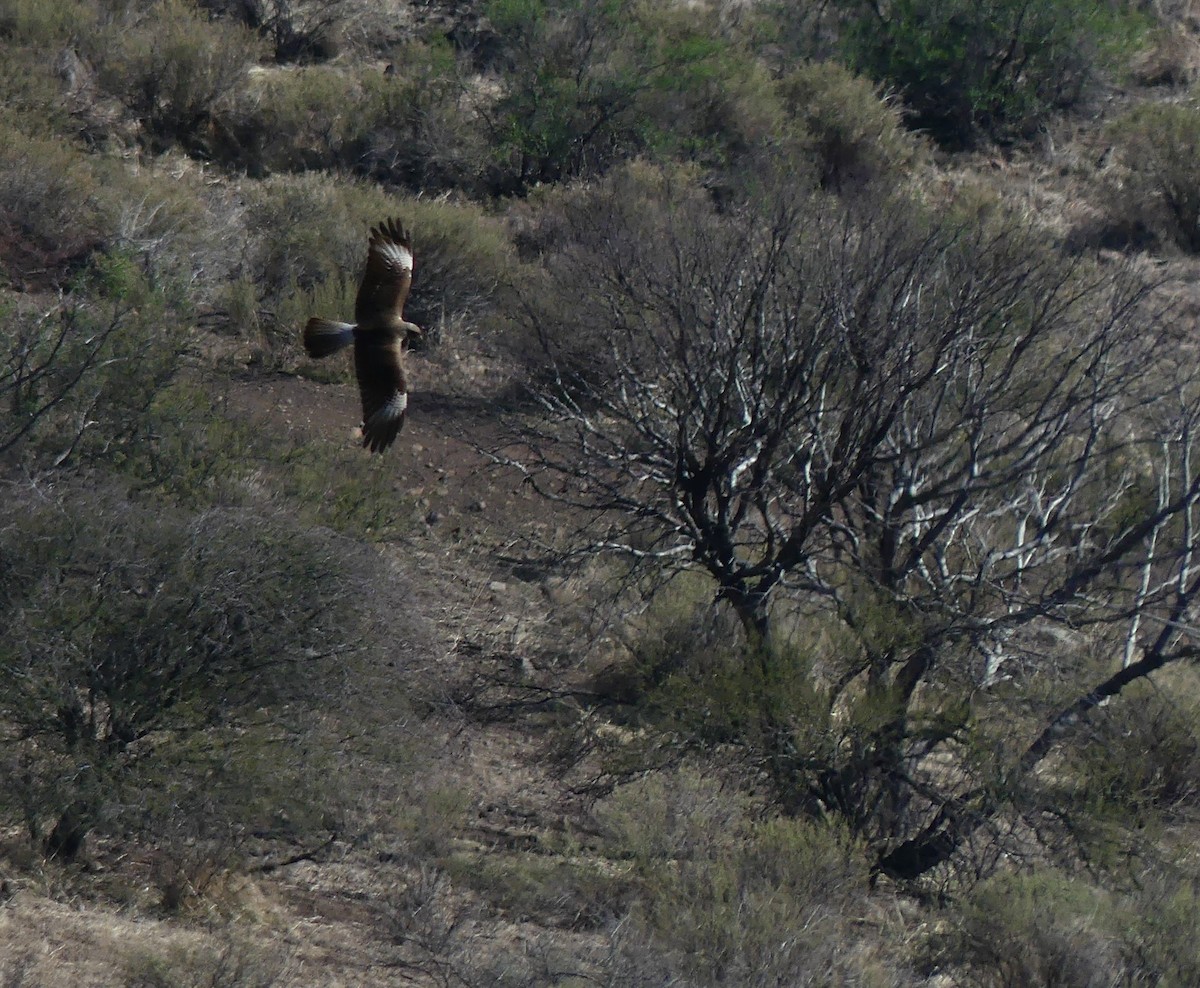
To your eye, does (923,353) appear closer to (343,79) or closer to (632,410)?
(632,410)

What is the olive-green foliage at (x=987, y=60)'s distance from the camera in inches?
1030

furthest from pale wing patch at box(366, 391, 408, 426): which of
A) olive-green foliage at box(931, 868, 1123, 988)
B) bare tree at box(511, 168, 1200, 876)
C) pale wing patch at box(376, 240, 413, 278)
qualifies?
olive-green foliage at box(931, 868, 1123, 988)

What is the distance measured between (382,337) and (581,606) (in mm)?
5659

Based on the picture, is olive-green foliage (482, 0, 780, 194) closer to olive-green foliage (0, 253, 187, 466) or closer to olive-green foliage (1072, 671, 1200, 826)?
olive-green foliage (0, 253, 187, 466)

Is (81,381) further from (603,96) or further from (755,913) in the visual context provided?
(603,96)

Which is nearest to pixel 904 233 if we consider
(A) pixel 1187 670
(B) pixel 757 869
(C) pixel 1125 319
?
(C) pixel 1125 319

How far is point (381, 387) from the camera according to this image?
25.1 ft

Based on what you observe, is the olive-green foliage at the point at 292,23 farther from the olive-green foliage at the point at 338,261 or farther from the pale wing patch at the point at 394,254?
the pale wing patch at the point at 394,254

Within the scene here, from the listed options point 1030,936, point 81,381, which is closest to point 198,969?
point 1030,936

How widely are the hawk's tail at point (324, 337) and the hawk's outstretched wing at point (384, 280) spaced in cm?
22

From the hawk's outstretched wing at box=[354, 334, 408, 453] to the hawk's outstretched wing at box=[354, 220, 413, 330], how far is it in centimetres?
10

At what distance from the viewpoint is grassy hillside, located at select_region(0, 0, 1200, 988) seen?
832 centimetres

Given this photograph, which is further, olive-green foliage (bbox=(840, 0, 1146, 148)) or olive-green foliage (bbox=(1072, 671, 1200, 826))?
olive-green foliage (bbox=(840, 0, 1146, 148))

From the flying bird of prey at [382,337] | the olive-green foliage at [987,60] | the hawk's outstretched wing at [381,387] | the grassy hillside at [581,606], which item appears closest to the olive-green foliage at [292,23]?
the grassy hillside at [581,606]
